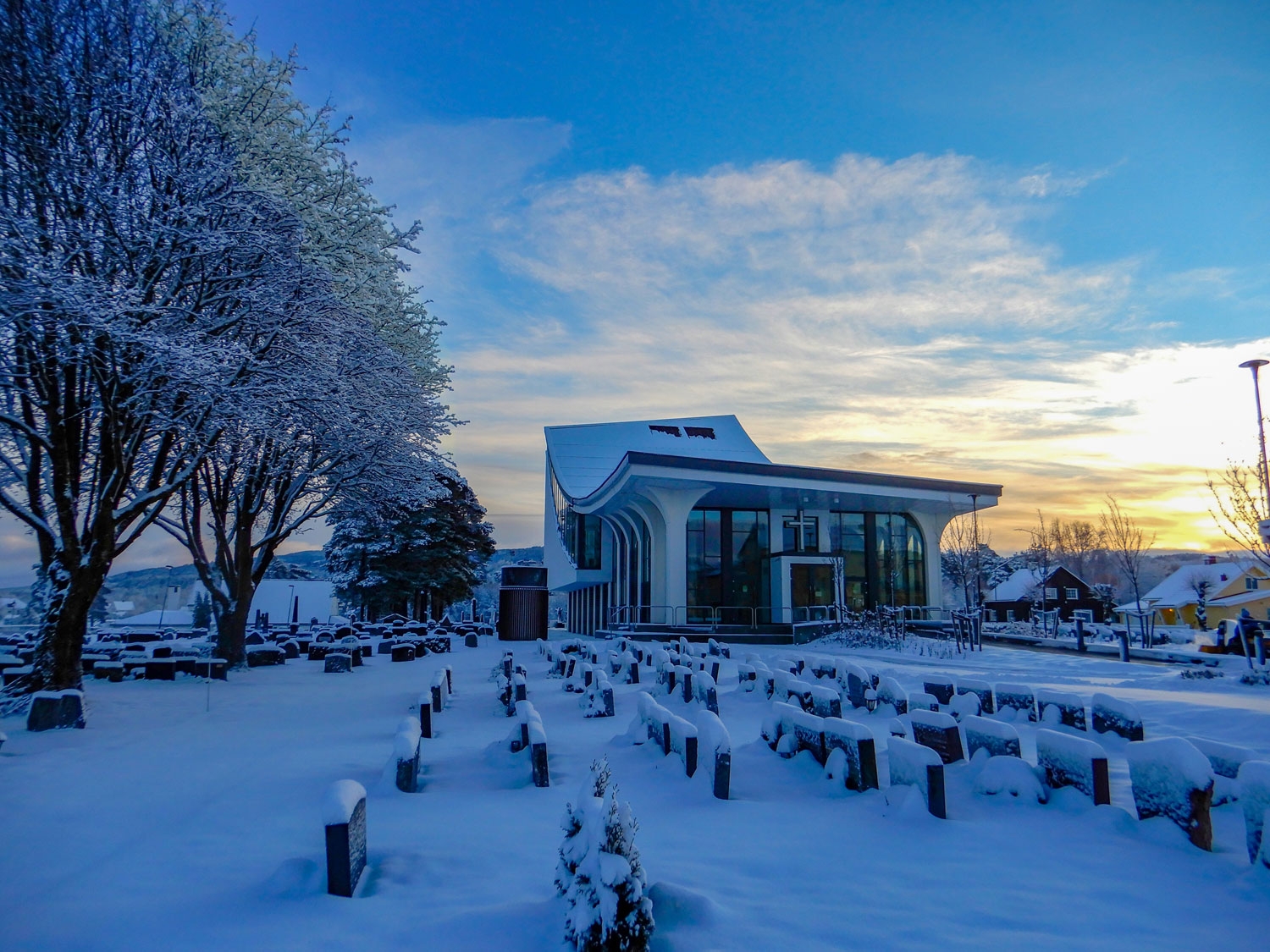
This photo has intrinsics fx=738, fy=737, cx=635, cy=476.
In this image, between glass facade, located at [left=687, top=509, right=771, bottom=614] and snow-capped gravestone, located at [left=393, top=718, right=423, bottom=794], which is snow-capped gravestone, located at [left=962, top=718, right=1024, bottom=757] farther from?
glass facade, located at [left=687, top=509, right=771, bottom=614]

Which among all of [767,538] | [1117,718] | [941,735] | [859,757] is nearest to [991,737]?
[941,735]

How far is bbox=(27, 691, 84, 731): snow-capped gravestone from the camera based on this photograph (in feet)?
32.0

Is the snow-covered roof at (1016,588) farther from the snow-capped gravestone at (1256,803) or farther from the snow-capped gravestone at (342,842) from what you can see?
the snow-capped gravestone at (342,842)

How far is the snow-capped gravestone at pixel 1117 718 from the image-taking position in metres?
7.34

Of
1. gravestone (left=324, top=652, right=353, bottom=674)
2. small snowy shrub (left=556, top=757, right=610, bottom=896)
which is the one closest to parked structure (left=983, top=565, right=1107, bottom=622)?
gravestone (left=324, top=652, right=353, bottom=674)

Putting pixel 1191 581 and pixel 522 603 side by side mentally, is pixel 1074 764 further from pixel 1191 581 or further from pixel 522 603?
pixel 1191 581

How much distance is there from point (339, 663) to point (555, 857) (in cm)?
1581

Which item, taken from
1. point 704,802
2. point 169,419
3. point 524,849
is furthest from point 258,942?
point 169,419

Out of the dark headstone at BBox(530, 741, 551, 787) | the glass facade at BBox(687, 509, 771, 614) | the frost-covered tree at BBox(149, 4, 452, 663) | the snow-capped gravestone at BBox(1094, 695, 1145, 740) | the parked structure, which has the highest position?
the frost-covered tree at BBox(149, 4, 452, 663)

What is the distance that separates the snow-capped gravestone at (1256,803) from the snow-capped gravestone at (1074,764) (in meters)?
0.91

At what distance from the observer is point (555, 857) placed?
4.65 metres

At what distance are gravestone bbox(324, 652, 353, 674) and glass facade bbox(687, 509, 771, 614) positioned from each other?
14945mm

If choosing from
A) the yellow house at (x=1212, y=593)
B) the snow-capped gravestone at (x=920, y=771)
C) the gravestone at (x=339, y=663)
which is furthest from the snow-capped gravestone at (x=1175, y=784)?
the yellow house at (x=1212, y=593)

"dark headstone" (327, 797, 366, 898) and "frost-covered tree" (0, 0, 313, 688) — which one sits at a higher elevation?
"frost-covered tree" (0, 0, 313, 688)
